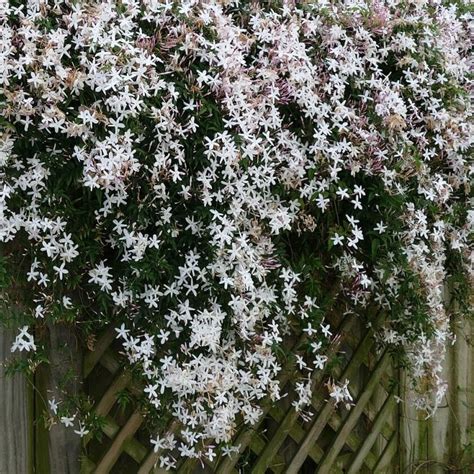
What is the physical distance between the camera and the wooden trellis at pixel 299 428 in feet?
7.95

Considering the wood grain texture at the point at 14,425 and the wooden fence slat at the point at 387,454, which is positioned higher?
the wooden fence slat at the point at 387,454

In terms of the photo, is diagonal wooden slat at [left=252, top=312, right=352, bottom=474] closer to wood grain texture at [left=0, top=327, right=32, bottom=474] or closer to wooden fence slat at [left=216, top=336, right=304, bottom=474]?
wooden fence slat at [left=216, top=336, right=304, bottom=474]

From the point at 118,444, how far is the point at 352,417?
3.24ft

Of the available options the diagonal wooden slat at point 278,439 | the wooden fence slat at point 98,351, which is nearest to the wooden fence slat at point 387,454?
the diagonal wooden slat at point 278,439

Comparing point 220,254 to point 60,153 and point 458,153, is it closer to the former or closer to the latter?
point 60,153

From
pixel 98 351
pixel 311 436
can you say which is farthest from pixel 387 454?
pixel 98 351

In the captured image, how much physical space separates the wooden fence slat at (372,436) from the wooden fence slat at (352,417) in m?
0.11

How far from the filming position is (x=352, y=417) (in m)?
3.03

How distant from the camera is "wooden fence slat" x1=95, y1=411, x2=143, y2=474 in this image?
2408 mm

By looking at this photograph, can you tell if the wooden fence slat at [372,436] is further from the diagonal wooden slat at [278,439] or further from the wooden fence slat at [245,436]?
the wooden fence slat at [245,436]

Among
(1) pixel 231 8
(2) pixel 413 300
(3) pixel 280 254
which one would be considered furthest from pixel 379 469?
(1) pixel 231 8

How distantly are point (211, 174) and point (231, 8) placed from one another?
548mm

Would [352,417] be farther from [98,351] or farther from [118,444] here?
[98,351]

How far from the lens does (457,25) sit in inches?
116
